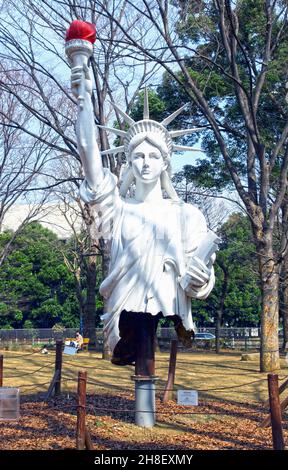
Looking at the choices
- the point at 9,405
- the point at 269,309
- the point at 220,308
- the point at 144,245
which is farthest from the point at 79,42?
the point at 220,308

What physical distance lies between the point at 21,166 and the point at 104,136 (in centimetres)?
369

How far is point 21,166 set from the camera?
1714 centimetres

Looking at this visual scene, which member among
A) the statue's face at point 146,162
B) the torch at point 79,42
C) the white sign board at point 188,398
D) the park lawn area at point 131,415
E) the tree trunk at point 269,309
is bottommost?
the park lawn area at point 131,415

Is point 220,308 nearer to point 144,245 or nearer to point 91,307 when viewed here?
point 91,307

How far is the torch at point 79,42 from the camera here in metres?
6.04

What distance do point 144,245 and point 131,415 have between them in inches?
90.0

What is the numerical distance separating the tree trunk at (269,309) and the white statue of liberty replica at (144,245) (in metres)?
5.02

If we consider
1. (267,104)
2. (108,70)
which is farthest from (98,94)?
(267,104)

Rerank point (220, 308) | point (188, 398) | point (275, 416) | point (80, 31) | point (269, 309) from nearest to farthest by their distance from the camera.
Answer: point (275, 416) → point (80, 31) → point (188, 398) → point (269, 309) → point (220, 308)

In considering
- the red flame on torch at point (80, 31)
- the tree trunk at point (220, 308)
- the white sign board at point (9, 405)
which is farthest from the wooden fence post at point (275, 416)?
the tree trunk at point (220, 308)

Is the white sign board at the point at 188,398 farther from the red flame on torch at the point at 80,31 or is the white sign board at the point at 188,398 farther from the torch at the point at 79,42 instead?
the red flame on torch at the point at 80,31

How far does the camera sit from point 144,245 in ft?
21.9

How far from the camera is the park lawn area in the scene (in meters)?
6.55
